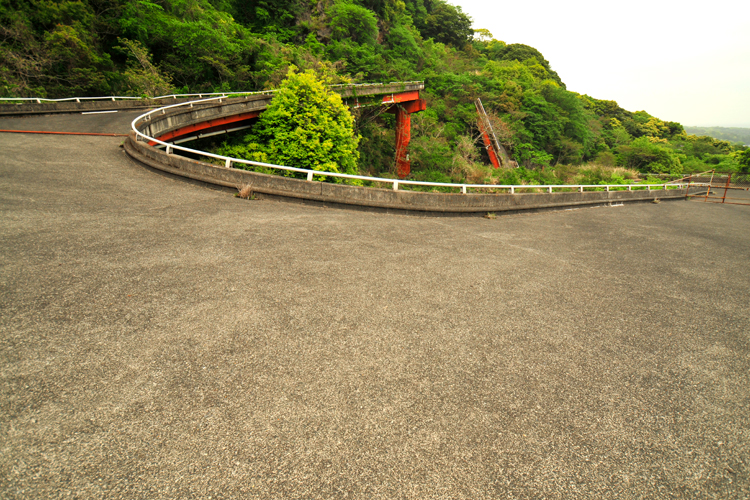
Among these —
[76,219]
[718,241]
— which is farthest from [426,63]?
[76,219]

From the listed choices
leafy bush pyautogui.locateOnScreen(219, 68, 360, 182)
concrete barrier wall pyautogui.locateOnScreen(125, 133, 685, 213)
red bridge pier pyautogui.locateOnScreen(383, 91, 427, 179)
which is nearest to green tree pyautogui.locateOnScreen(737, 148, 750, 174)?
red bridge pier pyautogui.locateOnScreen(383, 91, 427, 179)

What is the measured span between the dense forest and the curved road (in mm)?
15432

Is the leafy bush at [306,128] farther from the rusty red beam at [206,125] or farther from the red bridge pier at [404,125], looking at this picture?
the red bridge pier at [404,125]

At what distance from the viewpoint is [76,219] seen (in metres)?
5.01

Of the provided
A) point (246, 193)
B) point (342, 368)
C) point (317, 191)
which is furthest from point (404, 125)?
point (342, 368)

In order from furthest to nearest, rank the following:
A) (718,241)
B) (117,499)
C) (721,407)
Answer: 1. (718,241)
2. (721,407)
3. (117,499)

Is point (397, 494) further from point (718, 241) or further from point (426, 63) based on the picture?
point (426, 63)

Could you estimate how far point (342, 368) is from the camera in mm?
2670

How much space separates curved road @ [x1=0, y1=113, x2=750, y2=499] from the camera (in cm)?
189

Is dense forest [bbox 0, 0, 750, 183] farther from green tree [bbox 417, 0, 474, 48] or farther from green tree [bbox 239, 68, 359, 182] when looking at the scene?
green tree [bbox 417, 0, 474, 48]

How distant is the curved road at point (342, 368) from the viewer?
189cm

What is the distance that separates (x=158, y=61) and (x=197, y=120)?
1446cm

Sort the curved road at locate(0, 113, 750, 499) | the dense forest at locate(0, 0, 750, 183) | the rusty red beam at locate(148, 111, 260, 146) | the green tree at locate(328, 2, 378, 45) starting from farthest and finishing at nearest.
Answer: the green tree at locate(328, 2, 378, 45) < the dense forest at locate(0, 0, 750, 183) < the rusty red beam at locate(148, 111, 260, 146) < the curved road at locate(0, 113, 750, 499)

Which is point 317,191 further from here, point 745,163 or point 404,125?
point 745,163
